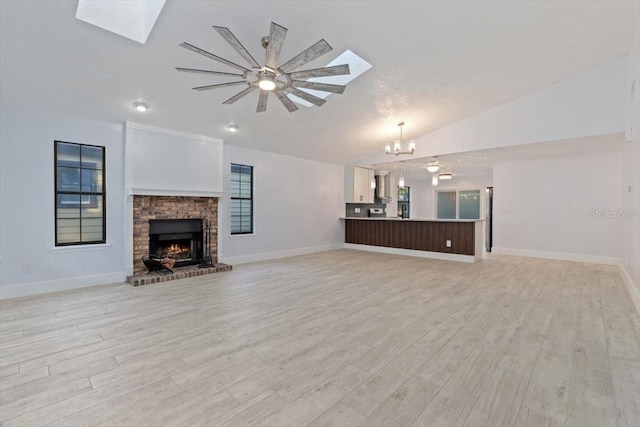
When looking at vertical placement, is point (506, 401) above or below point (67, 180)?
below

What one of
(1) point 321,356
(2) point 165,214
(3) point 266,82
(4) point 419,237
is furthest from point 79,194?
(4) point 419,237

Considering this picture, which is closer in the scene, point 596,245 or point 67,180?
point 67,180

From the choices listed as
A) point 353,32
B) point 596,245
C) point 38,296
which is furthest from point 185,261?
point 596,245

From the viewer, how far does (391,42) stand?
3750 millimetres

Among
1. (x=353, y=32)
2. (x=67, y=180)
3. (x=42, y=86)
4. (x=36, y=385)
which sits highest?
(x=353, y=32)

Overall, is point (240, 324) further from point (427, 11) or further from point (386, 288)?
point (427, 11)

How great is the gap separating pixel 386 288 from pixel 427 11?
3636 mm

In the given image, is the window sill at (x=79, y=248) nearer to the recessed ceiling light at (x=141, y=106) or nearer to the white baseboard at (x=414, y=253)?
the recessed ceiling light at (x=141, y=106)

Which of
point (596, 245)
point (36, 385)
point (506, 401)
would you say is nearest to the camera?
point (506, 401)

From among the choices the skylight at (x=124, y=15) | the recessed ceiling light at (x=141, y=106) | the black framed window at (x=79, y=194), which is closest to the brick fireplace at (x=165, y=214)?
the black framed window at (x=79, y=194)

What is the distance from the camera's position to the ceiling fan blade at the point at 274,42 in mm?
2211

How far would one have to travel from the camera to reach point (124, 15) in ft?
10.2

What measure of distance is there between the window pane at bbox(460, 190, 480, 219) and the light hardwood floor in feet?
21.7

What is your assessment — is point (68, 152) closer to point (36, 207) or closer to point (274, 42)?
point (36, 207)
